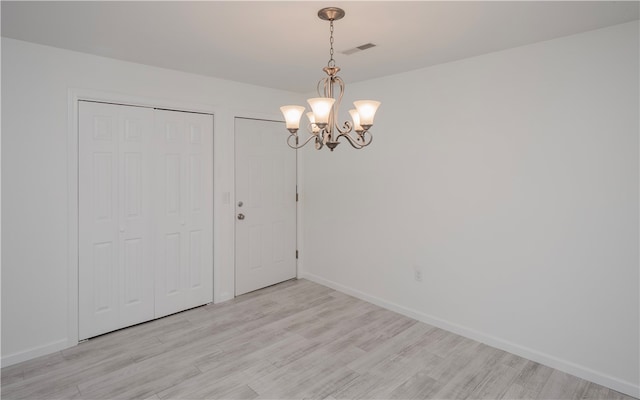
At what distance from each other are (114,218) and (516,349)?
11.5 ft

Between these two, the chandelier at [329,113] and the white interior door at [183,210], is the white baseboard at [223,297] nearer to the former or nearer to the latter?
the white interior door at [183,210]

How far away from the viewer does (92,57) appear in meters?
3.04

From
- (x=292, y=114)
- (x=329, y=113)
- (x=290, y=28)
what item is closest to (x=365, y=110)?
(x=329, y=113)

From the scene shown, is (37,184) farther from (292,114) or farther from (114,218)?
(292,114)

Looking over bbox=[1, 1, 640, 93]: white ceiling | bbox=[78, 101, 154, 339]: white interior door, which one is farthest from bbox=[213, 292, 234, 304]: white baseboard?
bbox=[1, 1, 640, 93]: white ceiling

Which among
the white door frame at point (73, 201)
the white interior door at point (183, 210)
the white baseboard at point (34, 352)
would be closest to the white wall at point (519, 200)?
the white interior door at point (183, 210)

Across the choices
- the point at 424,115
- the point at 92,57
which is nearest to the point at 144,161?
the point at 92,57

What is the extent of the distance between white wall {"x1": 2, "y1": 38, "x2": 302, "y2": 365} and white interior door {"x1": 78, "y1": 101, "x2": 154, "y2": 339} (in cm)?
14

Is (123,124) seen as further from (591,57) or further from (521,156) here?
(591,57)

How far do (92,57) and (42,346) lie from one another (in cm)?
233

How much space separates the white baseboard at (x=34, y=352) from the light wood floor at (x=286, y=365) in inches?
2.7

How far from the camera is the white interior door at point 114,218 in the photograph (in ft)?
10.1

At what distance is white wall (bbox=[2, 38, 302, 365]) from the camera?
269cm

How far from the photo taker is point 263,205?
4.36m
